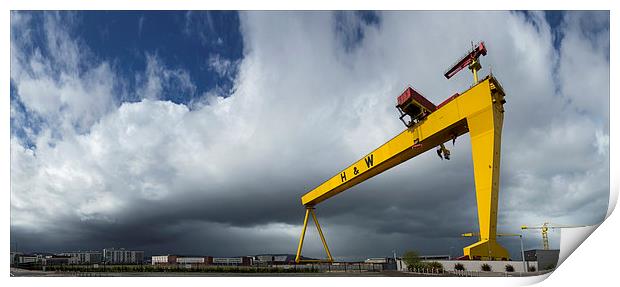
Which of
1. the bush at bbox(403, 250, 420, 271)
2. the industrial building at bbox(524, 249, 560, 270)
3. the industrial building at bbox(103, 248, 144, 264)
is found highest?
the industrial building at bbox(524, 249, 560, 270)

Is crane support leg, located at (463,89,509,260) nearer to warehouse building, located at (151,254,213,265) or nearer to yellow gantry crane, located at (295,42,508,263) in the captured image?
yellow gantry crane, located at (295,42,508,263)

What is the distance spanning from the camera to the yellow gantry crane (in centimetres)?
1254

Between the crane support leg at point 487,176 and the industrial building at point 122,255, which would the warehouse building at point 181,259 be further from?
the crane support leg at point 487,176

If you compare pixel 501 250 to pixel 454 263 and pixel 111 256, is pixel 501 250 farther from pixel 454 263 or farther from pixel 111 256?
pixel 111 256

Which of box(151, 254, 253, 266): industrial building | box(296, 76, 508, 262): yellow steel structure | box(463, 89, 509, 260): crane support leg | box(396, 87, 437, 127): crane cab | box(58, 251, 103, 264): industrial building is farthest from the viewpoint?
box(58, 251, 103, 264): industrial building

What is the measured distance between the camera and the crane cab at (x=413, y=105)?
15.7 metres

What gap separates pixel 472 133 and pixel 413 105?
125 inches

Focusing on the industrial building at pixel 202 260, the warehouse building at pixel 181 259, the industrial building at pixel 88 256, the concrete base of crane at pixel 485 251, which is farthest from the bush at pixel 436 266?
the industrial building at pixel 88 256

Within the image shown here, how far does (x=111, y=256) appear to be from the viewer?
84.3m

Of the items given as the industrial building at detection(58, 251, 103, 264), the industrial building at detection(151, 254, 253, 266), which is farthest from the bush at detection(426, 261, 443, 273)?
the industrial building at detection(58, 251, 103, 264)

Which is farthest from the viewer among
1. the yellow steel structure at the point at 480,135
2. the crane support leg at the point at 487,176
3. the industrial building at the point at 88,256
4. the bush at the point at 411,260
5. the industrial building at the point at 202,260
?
the industrial building at the point at 88,256

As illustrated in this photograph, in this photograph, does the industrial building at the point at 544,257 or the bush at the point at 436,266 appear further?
the bush at the point at 436,266

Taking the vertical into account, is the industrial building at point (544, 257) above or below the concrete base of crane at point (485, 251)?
below

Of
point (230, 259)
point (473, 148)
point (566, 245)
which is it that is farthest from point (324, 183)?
point (230, 259)
